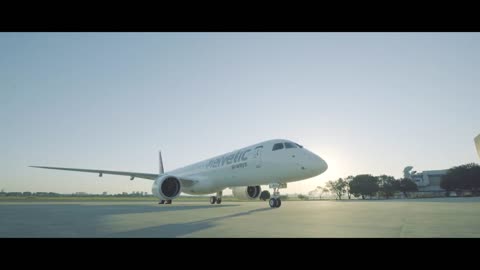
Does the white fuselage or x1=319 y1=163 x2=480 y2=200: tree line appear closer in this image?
the white fuselage

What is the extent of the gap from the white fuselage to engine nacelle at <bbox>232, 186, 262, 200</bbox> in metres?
1.18

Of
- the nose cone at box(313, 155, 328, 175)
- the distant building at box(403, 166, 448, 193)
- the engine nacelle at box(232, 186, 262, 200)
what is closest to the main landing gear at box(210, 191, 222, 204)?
the engine nacelle at box(232, 186, 262, 200)

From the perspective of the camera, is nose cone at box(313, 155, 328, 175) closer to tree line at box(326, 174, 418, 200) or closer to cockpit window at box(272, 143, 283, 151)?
cockpit window at box(272, 143, 283, 151)

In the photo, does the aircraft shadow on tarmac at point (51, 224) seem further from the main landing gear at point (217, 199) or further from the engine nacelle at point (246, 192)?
the main landing gear at point (217, 199)

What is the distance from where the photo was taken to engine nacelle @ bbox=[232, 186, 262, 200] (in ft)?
73.7

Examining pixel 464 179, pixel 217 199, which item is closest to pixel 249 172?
pixel 217 199

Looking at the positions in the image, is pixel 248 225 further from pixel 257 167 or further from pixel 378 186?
pixel 378 186

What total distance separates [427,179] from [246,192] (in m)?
119

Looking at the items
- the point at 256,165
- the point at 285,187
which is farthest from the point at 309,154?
the point at 256,165

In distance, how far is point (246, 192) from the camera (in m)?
22.5
